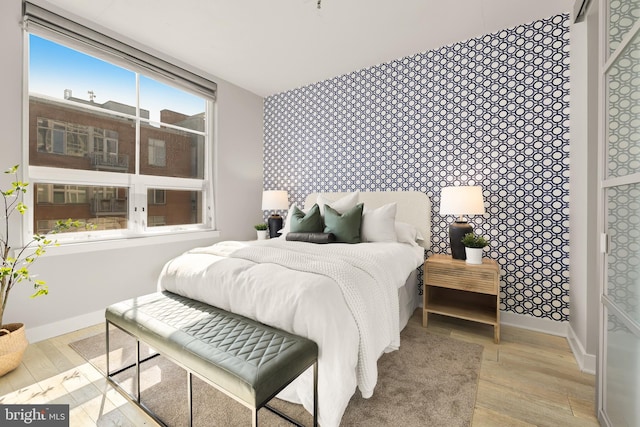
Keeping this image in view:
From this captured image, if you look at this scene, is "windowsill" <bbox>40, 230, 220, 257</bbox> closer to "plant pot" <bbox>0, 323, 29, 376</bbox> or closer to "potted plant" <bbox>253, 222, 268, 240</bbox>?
"potted plant" <bbox>253, 222, 268, 240</bbox>

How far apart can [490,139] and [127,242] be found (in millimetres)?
3642

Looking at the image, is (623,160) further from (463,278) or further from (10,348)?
(10,348)

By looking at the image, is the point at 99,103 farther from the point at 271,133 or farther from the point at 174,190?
the point at 271,133

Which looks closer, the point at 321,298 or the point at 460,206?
the point at 321,298

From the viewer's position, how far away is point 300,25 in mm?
2580

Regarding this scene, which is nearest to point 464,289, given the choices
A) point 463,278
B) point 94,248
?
point 463,278

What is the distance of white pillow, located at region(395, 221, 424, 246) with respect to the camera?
272cm

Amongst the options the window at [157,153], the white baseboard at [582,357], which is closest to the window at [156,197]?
the window at [157,153]

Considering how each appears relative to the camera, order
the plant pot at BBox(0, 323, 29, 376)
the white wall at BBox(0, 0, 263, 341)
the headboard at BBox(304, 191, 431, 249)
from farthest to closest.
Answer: the headboard at BBox(304, 191, 431, 249) → the white wall at BBox(0, 0, 263, 341) → the plant pot at BBox(0, 323, 29, 376)

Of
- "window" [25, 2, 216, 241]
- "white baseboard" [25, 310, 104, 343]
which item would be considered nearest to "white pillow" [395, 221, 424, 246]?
"window" [25, 2, 216, 241]

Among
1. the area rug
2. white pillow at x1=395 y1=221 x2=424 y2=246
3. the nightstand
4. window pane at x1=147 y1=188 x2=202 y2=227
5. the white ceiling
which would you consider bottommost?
the area rug

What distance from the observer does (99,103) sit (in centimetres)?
270

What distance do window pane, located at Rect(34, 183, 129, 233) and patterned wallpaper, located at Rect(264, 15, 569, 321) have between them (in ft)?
7.73

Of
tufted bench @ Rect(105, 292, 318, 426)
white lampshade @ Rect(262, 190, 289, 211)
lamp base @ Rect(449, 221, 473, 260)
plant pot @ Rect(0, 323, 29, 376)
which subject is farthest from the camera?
white lampshade @ Rect(262, 190, 289, 211)
